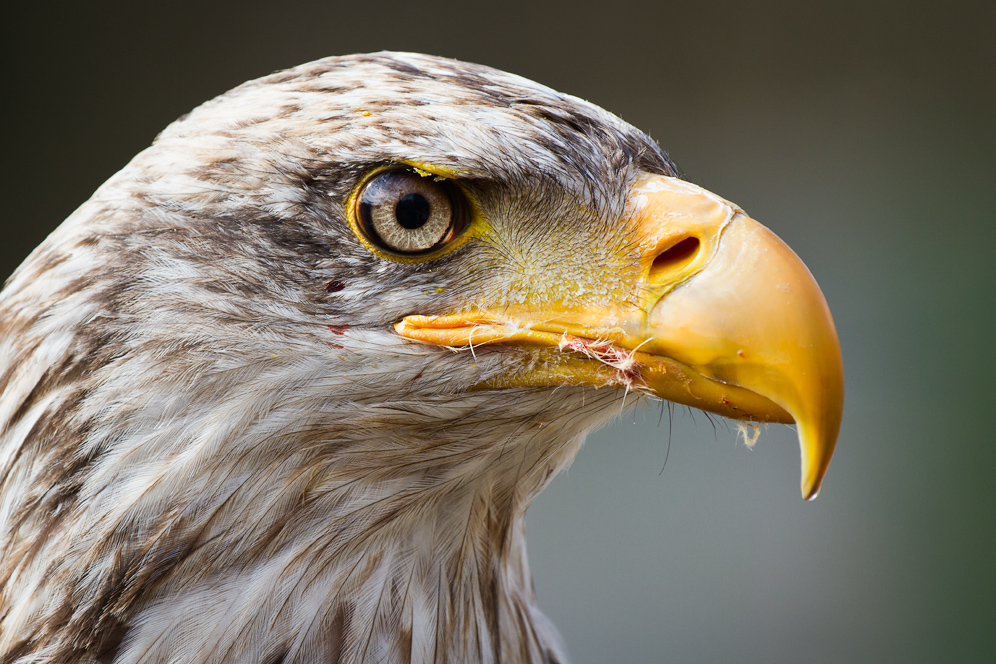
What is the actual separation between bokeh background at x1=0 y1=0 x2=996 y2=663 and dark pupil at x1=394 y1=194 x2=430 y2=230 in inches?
108

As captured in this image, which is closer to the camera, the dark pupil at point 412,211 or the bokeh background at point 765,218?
the dark pupil at point 412,211

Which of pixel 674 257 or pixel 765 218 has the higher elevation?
pixel 674 257

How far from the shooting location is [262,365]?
1.10m

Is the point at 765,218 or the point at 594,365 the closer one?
the point at 594,365

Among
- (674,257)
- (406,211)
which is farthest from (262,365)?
(674,257)

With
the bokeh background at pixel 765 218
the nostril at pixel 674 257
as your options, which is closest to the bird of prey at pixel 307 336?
the nostril at pixel 674 257

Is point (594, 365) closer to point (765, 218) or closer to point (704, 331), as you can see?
point (704, 331)

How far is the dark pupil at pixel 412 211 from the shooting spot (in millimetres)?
1084

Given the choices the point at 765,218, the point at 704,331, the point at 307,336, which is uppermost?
the point at 704,331

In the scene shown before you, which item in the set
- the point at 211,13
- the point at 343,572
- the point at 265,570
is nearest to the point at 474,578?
the point at 343,572

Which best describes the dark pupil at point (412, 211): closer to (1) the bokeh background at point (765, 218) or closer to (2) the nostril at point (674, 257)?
(2) the nostril at point (674, 257)

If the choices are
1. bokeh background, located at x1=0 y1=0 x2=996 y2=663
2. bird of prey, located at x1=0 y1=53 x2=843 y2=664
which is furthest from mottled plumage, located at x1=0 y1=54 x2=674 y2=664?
bokeh background, located at x1=0 y1=0 x2=996 y2=663

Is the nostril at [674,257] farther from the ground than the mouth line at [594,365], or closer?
farther from the ground

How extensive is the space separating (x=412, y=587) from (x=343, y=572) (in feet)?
0.39
